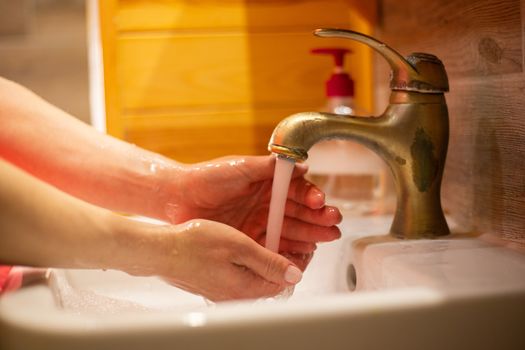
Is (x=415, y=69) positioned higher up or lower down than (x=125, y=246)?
higher up

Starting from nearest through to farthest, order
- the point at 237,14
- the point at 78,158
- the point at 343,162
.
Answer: the point at 78,158 < the point at 343,162 < the point at 237,14

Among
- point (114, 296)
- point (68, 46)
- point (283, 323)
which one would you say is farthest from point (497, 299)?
point (68, 46)

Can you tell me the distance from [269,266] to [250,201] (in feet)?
0.58

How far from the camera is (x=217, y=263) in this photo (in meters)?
0.51

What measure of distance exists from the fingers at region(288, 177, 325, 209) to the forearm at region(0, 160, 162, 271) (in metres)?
0.20

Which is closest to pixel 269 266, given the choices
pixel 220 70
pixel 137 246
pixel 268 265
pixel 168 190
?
→ pixel 268 265

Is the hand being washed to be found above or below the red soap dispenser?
below

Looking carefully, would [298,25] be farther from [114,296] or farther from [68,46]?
[68,46]

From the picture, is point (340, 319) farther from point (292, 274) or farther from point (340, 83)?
point (340, 83)

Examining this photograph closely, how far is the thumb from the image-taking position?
0.51 metres

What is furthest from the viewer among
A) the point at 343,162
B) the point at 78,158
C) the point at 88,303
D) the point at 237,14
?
the point at 237,14

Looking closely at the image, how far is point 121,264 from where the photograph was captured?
0.48m

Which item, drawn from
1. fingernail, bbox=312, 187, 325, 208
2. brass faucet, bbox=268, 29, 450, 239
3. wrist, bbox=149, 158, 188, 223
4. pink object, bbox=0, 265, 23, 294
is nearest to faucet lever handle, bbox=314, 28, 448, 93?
brass faucet, bbox=268, 29, 450, 239

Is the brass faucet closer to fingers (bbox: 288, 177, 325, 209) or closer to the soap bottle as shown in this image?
fingers (bbox: 288, 177, 325, 209)
